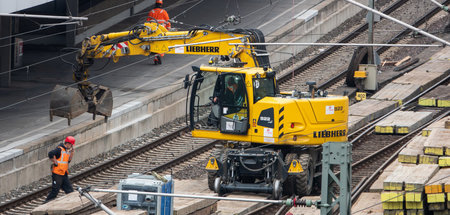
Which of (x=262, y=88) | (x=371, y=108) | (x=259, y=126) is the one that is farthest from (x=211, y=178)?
(x=371, y=108)

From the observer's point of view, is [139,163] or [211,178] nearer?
[211,178]

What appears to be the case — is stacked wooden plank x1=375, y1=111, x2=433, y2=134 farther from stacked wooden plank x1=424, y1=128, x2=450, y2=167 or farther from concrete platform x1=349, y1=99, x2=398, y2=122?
stacked wooden plank x1=424, y1=128, x2=450, y2=167

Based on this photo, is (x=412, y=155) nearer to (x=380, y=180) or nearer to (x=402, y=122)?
(x=380, y=180)

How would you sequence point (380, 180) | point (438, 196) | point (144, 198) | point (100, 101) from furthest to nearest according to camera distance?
point (100, 101), point (380, 180), point (438, 196), point (144, 198)

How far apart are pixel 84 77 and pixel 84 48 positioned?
78 cm

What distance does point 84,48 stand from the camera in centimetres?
2155

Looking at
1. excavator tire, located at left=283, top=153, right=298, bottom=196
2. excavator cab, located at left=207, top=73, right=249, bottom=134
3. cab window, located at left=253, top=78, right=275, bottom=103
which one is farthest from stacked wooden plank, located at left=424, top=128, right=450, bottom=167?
excavator cab, located at left=207, top=73, right=249, bottom=134

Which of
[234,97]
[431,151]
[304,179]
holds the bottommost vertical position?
[304,179]

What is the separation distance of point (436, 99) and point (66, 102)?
429 inches

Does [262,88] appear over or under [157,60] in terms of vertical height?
over

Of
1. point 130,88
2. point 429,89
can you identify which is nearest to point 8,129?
point 130,88

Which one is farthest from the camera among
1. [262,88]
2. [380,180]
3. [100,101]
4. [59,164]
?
[100,101]

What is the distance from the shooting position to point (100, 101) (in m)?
22.2

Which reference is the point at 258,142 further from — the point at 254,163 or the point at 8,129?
the point at 8,129
